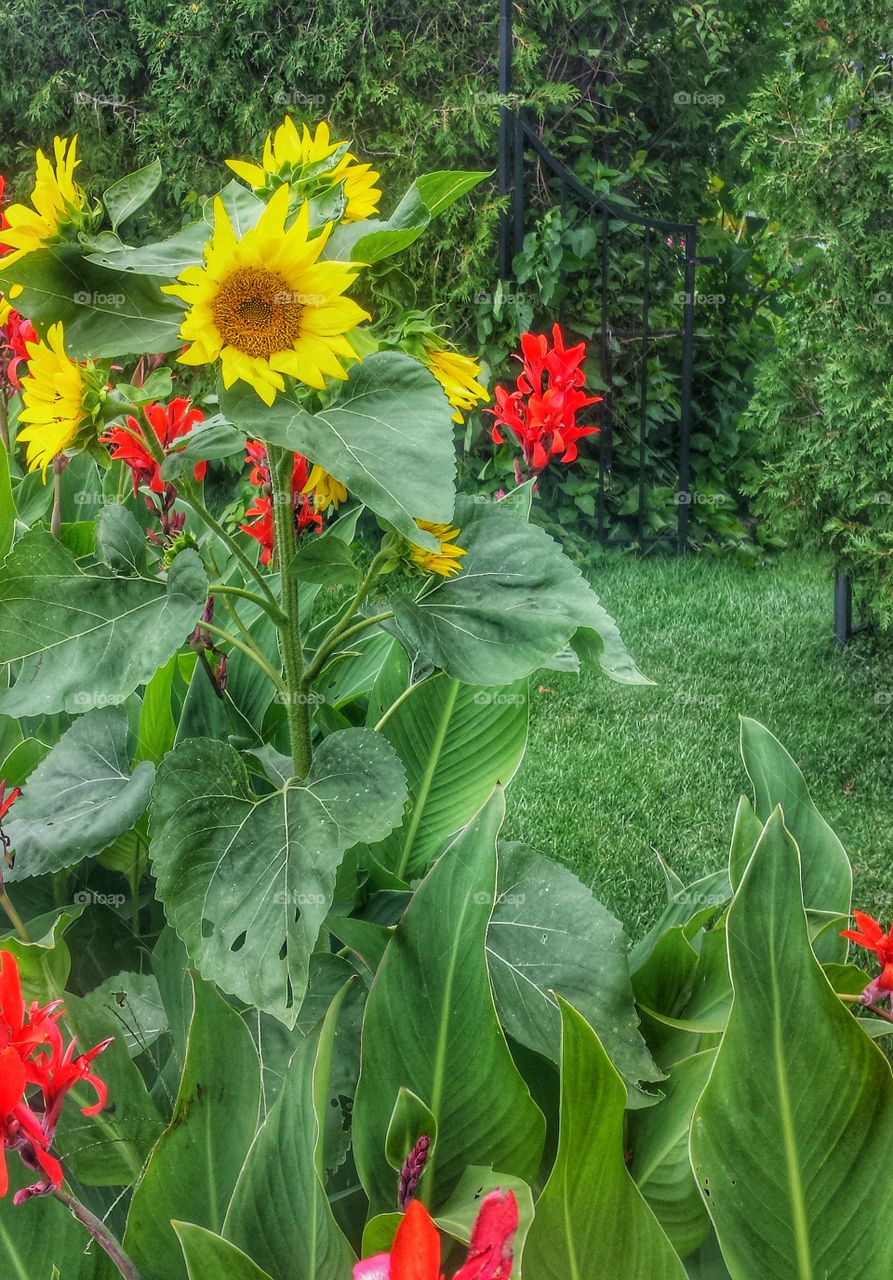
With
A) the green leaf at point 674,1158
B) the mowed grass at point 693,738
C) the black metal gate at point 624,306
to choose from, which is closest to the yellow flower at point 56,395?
the green leaf at point 674,1158

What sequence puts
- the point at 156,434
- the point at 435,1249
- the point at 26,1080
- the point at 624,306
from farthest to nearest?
1. the point at 624,306
2. the point at 156,434
3. the point at 26,1080
4. the point at 435,1249

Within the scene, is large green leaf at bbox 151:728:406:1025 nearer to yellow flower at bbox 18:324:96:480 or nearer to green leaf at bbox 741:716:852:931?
yellow flower at bbox 18:324:96:480

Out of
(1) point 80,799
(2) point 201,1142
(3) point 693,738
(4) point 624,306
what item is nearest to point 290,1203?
(2) point 201,1142

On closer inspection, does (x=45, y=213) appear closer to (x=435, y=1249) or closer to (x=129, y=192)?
(x=129, y=192)

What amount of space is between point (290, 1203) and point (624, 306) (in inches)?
177

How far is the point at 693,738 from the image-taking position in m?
2.99

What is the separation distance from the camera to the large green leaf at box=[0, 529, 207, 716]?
0.71 m

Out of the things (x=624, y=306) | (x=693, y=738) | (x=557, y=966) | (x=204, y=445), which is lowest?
(x=693, y=738)

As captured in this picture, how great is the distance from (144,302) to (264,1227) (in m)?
0.55

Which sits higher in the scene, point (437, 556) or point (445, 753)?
point (437, 556)

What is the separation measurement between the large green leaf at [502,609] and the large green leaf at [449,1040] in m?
0.10

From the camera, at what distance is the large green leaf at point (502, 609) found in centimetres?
72

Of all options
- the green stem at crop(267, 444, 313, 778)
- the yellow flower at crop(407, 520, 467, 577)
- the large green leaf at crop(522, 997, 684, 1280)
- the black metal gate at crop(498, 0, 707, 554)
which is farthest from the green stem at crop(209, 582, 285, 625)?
the black metal gate at crop(498, 0, 707, 554)

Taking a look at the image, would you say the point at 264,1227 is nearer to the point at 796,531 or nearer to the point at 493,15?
the point at 796,531
